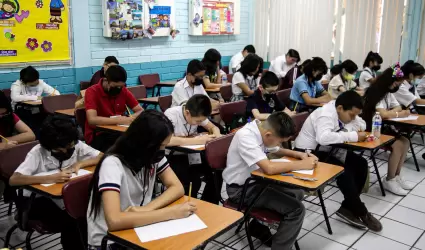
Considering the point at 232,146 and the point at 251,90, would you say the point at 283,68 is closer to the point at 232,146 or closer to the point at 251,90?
the point at 251,90

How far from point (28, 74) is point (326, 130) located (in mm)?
3490

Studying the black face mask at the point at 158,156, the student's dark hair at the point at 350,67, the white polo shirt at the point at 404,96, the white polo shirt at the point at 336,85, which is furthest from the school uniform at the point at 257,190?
the student's dark hair at the point at 350,67

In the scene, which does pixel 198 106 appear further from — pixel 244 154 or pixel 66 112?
pixel 66 112

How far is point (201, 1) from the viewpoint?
716 cm

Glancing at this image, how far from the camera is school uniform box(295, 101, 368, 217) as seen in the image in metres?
3.12

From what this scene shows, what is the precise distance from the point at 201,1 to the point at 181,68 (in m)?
1.26

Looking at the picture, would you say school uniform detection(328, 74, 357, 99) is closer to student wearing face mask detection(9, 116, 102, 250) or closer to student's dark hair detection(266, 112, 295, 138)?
student's dark hair detection(266, 112, 295, 138)

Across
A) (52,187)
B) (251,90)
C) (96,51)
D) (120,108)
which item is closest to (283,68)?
(251,90)

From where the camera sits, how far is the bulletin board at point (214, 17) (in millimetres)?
7105

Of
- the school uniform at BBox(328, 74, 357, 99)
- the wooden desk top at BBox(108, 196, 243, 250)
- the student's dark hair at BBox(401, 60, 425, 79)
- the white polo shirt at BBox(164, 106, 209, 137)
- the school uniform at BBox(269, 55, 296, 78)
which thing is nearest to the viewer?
the wooden desk top at BBox(108, 196, 243, 250)

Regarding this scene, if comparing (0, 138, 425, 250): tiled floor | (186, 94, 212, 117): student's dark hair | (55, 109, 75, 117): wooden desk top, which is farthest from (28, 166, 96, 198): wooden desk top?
(55, 109, 75, 117): wooden desk top

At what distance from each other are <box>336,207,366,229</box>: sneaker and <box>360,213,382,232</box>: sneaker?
0.03 metres

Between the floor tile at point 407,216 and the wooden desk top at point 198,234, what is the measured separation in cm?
208

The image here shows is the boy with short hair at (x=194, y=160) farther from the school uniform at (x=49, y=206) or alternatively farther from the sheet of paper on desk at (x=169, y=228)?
the sheet of paper on desk at (x=169, y=228)
